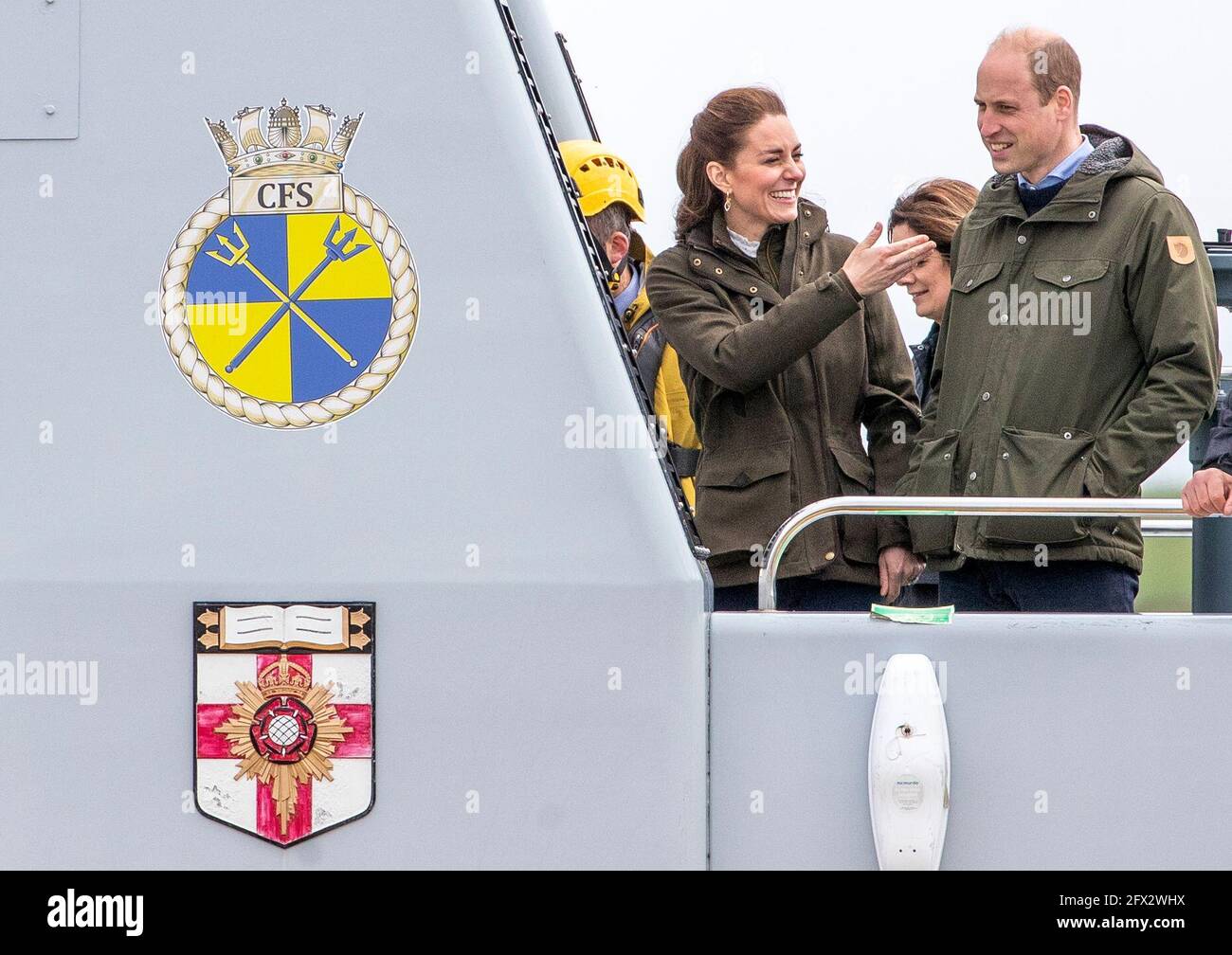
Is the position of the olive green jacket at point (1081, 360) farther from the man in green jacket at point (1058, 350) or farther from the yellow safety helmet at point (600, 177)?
the yellow safety helmet at point (600, 177)

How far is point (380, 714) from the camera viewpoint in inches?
79.7

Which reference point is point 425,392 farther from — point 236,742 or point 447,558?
point 236,742

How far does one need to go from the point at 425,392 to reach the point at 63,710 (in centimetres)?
63

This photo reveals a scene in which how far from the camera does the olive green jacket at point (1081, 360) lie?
2.38 metres

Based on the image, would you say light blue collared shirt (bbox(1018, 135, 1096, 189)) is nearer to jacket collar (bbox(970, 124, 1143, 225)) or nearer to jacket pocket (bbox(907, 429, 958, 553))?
jacket collar (bbox(970, 124, 1143, 225))

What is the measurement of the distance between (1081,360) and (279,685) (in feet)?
4.35

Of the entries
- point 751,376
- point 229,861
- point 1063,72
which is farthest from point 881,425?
point 229,861

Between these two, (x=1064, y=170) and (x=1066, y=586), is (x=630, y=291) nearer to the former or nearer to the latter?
(x=1064, y=170)

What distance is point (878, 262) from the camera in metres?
2.46

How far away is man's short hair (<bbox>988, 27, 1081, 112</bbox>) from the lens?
2.57m

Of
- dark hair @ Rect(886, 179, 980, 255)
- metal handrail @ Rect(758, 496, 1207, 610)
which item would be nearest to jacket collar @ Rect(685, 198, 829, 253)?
dark hair @ Rect(886, 179, 980, 255)

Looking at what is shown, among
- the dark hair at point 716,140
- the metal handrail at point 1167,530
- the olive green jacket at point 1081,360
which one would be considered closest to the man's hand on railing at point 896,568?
the olive green jacket at point 1081,360
